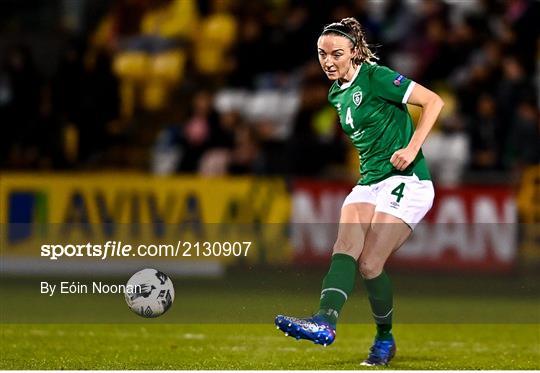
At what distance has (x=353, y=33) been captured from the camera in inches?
337

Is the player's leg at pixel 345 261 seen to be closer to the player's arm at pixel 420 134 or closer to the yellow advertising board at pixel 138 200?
the player's arm at pixel 420 134

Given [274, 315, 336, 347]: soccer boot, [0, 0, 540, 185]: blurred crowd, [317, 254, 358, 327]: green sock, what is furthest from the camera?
[0, 0, 540, 185]: blurred crowd

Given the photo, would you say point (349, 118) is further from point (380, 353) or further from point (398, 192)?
point (380, 353)

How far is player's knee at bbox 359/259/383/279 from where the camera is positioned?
8695 mm

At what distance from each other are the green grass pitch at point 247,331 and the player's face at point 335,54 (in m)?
1.51

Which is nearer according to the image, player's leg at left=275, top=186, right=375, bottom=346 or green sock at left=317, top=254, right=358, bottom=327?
player's leg at left=275, top=186, right=375, bottom=346

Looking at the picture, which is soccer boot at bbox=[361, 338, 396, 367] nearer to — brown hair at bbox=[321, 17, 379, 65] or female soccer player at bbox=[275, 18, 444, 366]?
female soccer player at bbox=[275, 18, 444, 366]

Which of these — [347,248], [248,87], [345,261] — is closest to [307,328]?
[345,261]

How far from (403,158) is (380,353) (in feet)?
4.48

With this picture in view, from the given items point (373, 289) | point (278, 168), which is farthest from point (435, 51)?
point (373, 289)

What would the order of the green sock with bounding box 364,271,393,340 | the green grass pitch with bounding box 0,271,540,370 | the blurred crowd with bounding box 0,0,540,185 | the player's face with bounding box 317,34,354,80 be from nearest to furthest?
the player's face with bounding box 317,34,354,80
the green sock with bounding box 364,271,393,340
the green grass pitch with bounding box 0,271,540,370
the blurred crowd with bounding box 0,0,540,185

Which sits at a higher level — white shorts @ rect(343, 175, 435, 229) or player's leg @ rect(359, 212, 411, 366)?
white shorts @ rect(343, 175, 435, 229)

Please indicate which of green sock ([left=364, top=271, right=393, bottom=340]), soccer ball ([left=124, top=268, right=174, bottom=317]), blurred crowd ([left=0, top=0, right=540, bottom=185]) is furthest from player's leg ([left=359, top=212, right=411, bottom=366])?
blurred crowd ([left=0, top=0, right=540, bottom=185])

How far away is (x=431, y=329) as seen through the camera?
1162cm
